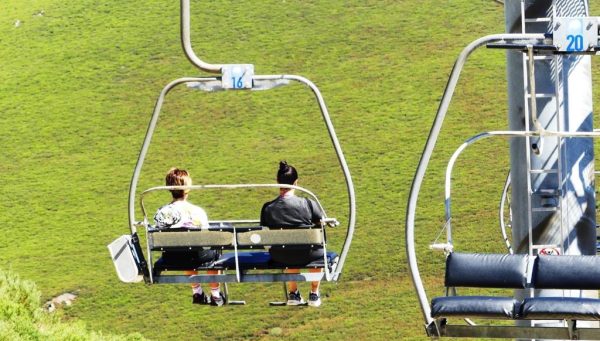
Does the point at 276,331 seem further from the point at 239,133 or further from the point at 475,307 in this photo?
the point at 475,307

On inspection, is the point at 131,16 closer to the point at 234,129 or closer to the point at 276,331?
the point at 234,129

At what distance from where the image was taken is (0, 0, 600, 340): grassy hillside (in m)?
31.5

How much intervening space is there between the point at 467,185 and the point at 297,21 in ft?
39.0

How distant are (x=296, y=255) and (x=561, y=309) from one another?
3.13 metres

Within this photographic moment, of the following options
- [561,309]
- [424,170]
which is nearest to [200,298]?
[424,170]

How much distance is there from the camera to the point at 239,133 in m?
40.3

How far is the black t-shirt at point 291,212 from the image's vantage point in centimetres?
1223

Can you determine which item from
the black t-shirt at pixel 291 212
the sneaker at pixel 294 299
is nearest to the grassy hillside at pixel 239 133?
the sneaker at pixel 294 299

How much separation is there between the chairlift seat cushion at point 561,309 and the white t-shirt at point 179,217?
353 centimetres

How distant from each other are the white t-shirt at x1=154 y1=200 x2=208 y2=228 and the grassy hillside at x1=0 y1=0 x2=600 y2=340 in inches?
664

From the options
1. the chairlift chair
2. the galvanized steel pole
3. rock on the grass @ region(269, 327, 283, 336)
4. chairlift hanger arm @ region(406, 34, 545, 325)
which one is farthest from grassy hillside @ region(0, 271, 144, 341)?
rock on the grass @ region(269, 327, 283, 336)

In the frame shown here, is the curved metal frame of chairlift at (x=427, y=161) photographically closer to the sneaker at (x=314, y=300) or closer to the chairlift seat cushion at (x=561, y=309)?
the chairlift seat cushion at (x=561, y=309)

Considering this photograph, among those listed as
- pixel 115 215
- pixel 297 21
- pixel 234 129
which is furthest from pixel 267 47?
pixel 115 215

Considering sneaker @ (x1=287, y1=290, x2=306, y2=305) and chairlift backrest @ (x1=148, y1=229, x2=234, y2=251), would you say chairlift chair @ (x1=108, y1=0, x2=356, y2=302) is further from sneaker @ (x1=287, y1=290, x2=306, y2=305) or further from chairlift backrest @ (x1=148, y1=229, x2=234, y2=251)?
sneaker @ (x1=287, y1=290, x2=306, y2=305)
